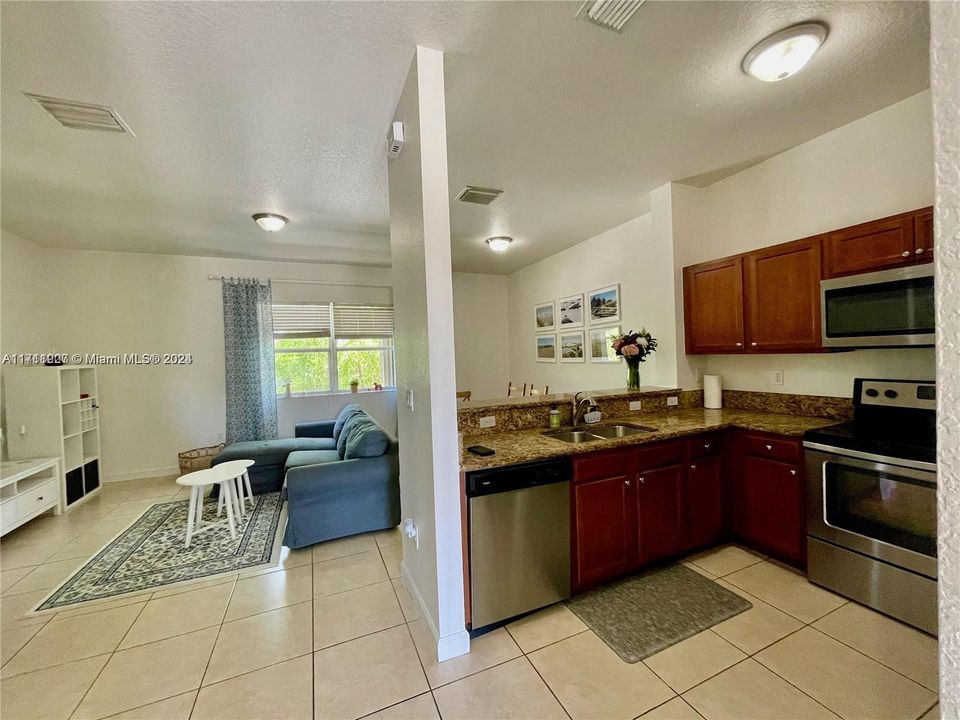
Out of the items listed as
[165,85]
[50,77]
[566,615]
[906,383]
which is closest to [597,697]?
[566,615]

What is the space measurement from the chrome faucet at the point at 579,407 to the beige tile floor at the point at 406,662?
1.17m

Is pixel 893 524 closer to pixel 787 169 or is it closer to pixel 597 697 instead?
pixel 597 697

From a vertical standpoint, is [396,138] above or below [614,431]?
above

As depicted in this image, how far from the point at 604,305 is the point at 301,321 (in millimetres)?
4028

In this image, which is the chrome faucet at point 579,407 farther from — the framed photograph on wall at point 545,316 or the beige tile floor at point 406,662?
the framed photograph on wall at point 545,316

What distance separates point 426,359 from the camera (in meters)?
1.85

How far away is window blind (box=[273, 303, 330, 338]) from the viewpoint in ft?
17.3

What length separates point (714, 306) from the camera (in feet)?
10.2

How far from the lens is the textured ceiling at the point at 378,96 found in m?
1.63

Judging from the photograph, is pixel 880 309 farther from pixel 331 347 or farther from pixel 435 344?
pixel 331 347

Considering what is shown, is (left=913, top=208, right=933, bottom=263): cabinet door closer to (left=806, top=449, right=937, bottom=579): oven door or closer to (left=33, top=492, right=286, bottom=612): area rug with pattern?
(left=806, top=449, right=937, bottom=579): oven door

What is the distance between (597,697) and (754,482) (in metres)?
1.74

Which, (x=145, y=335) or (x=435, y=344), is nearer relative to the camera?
(x=435, y=344)

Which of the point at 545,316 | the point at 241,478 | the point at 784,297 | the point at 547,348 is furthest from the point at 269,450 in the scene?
the point at 784,297
